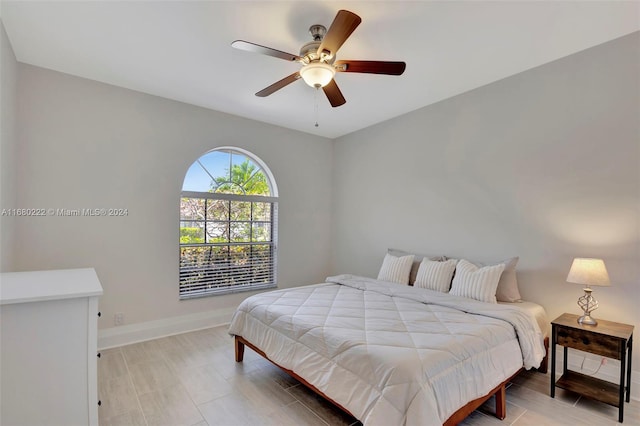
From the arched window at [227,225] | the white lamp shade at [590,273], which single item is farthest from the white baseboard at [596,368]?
the arched window at [227,225]

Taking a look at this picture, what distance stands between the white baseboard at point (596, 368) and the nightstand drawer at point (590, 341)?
509 millimetres

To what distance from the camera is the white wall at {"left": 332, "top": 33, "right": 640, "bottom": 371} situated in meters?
2.44

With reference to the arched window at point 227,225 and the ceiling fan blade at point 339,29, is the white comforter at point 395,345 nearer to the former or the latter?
the arched window at point 227,225

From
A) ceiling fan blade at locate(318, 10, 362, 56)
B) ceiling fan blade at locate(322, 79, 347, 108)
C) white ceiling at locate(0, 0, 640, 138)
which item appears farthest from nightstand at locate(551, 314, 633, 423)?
ceiling fan blade at locate(318, 10, 362, 56)

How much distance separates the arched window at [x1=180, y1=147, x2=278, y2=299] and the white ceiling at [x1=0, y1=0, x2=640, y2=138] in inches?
43.7

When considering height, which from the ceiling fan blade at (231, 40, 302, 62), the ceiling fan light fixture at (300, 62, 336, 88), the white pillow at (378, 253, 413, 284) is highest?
the ceiling fan blade at (231, 40, 302, 62)

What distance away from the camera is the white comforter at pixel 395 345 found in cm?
158

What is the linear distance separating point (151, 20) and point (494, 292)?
3.51 m

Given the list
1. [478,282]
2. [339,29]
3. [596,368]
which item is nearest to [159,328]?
[478,282]

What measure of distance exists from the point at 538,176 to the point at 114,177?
168 inches

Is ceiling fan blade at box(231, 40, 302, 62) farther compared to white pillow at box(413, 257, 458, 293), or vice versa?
white pillow at box(413, 257, 458, 293)

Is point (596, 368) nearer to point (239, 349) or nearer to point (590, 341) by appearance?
point (590, 341)

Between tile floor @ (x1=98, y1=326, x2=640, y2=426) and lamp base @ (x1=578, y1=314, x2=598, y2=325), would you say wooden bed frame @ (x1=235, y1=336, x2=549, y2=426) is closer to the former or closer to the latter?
tile floor @ (x1=98, y1=326, x2=640, y2=426)

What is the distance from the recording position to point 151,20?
225 cm
